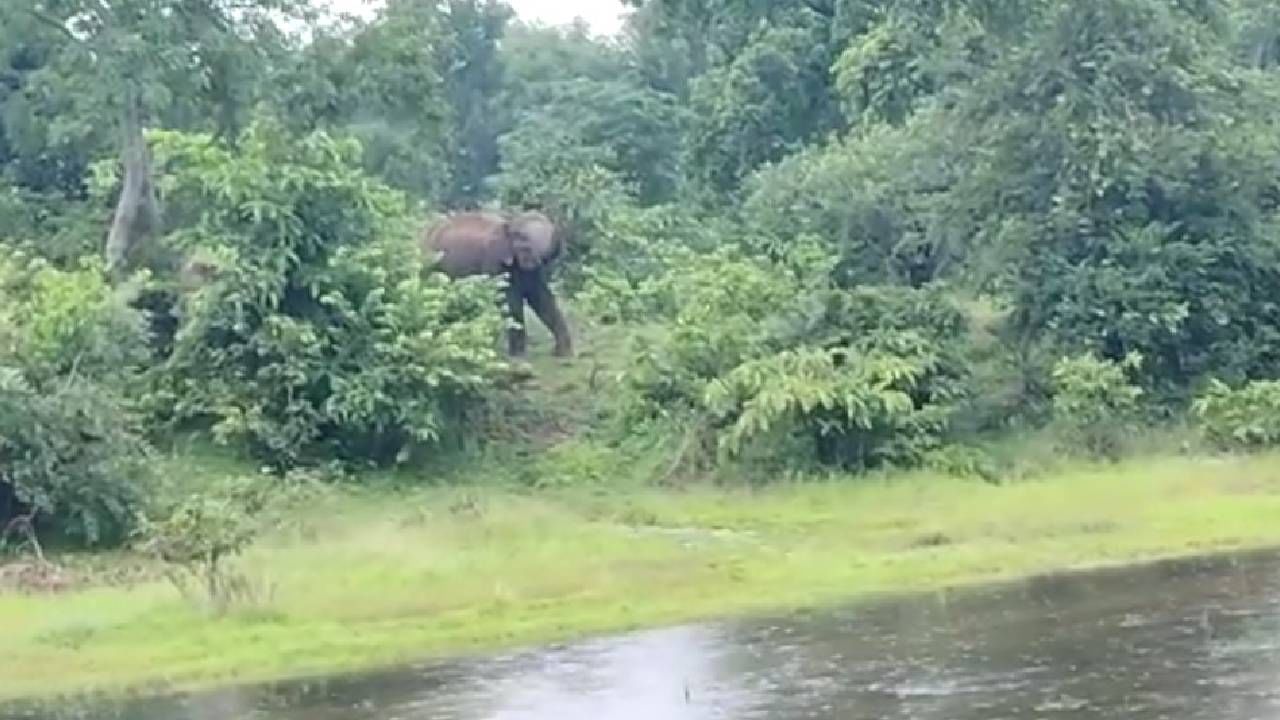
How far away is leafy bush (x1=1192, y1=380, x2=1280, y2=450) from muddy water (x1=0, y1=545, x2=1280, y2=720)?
6.74 metres

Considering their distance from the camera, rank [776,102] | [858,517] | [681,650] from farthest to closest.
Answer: [776,102], [858,517], [681,650]

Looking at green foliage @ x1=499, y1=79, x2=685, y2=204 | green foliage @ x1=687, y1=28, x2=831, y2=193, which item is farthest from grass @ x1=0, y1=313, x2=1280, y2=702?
green foliage @ x1=499, y1=79, x2=685, y2=204

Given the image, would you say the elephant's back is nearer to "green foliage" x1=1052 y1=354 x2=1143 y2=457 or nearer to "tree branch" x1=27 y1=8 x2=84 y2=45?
"tree branch" x1=27 y1=8 x2=84 y2=45

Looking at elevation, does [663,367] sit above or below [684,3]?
below

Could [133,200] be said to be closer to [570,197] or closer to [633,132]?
[570,197]

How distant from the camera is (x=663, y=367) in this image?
2486cm

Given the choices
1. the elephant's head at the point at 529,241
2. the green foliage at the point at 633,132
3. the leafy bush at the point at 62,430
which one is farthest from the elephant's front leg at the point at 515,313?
the green foliage at the point at 633,132

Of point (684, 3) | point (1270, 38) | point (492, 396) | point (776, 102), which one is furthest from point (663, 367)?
point (1270, 38)

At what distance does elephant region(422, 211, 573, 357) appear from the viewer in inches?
1081

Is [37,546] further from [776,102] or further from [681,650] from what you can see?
[776,102]

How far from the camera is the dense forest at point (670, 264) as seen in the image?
23.4 metres

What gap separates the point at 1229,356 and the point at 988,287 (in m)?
2.77

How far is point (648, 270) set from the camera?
99.7 ft

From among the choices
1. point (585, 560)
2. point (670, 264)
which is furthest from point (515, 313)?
point (585, 560)
